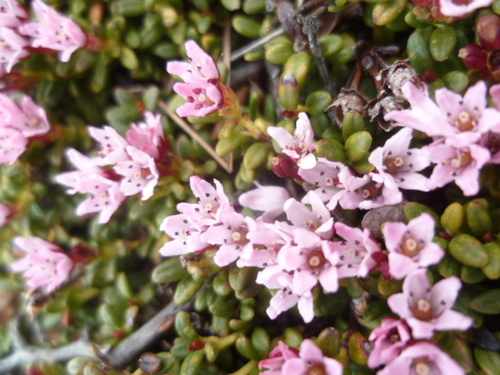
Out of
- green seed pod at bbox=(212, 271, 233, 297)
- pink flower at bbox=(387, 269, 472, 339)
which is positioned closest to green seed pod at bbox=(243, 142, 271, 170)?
green seed pod at bbox=(212, 271, 233, 297)

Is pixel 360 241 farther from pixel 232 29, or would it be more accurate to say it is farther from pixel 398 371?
pixel 232 29

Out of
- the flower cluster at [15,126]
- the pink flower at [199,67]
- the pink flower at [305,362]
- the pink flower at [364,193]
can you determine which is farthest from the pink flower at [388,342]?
the flower cluster at [15,126]

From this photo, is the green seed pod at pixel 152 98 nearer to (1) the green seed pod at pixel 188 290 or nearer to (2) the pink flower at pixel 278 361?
(1) the green seed pod at pixel 188 290

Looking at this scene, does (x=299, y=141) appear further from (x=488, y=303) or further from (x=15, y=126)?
(x=15, y=126)

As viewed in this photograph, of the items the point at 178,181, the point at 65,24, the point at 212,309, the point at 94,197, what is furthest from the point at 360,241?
the point at 65,24

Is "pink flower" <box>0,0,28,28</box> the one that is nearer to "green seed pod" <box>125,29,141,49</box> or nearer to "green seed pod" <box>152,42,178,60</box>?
"green seed pod" <box>125,29,141,49</box>

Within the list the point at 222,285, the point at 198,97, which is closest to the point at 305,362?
the point at 222,285
